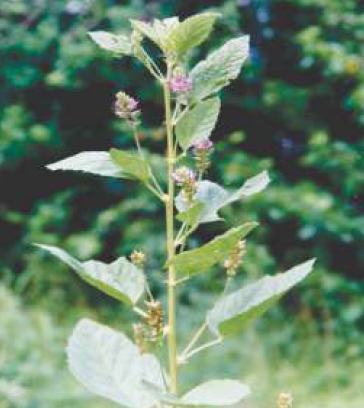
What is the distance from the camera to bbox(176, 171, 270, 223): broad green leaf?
758 millimetres

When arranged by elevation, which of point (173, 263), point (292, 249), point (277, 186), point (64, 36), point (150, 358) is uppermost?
point (173, 263)

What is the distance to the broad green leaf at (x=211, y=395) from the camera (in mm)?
673

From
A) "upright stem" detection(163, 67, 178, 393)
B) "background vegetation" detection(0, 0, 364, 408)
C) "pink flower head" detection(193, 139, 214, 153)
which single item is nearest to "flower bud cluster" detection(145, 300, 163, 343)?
"upright stem" detection(163, 67, 178, 393)

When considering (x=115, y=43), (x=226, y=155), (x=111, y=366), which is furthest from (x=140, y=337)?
(x=226, y=155)

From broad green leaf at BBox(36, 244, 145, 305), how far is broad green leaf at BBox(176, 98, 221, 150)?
0.40 ft

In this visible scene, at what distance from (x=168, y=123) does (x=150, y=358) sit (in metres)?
0.21

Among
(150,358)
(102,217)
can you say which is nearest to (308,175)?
(102,217)

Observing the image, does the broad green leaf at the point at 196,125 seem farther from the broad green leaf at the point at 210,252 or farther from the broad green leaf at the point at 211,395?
the broad green leaf at the point at 211,395

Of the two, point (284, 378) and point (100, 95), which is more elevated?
point (100, 95)

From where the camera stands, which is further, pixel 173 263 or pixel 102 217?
pixel 102 217

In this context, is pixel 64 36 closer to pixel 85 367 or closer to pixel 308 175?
pixel 308 175

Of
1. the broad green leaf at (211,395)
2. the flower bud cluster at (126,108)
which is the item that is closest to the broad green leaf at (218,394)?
the broad green leaf at (211,395)

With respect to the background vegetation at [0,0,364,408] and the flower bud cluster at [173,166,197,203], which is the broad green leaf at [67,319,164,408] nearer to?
the flower bud cluster at [173,166,197,203]

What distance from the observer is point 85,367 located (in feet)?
2.57
